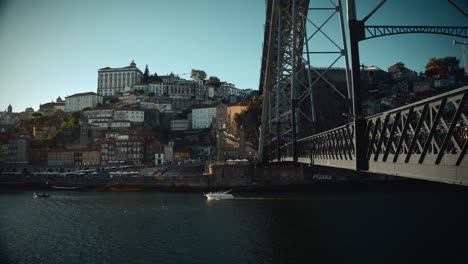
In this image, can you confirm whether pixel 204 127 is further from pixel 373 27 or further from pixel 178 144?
pixel 373 27

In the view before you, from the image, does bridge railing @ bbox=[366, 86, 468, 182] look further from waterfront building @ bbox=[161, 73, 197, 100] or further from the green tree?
waterfront building @ bbox=[161, 73, 197, 100]

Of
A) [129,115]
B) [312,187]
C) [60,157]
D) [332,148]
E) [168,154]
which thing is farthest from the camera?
[129,115]

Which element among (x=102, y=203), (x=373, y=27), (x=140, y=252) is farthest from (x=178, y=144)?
(x=373, y=27)

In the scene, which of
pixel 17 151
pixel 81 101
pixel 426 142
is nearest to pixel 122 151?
pixel 17 151

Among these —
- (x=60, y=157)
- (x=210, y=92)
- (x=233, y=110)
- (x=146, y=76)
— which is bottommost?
(x=60, y=157)

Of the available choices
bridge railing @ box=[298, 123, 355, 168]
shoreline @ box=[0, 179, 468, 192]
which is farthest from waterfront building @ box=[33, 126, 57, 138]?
bridge railing @ box=[298, 123, 355, 168]

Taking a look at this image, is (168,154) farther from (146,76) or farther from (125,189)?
(146,76)
